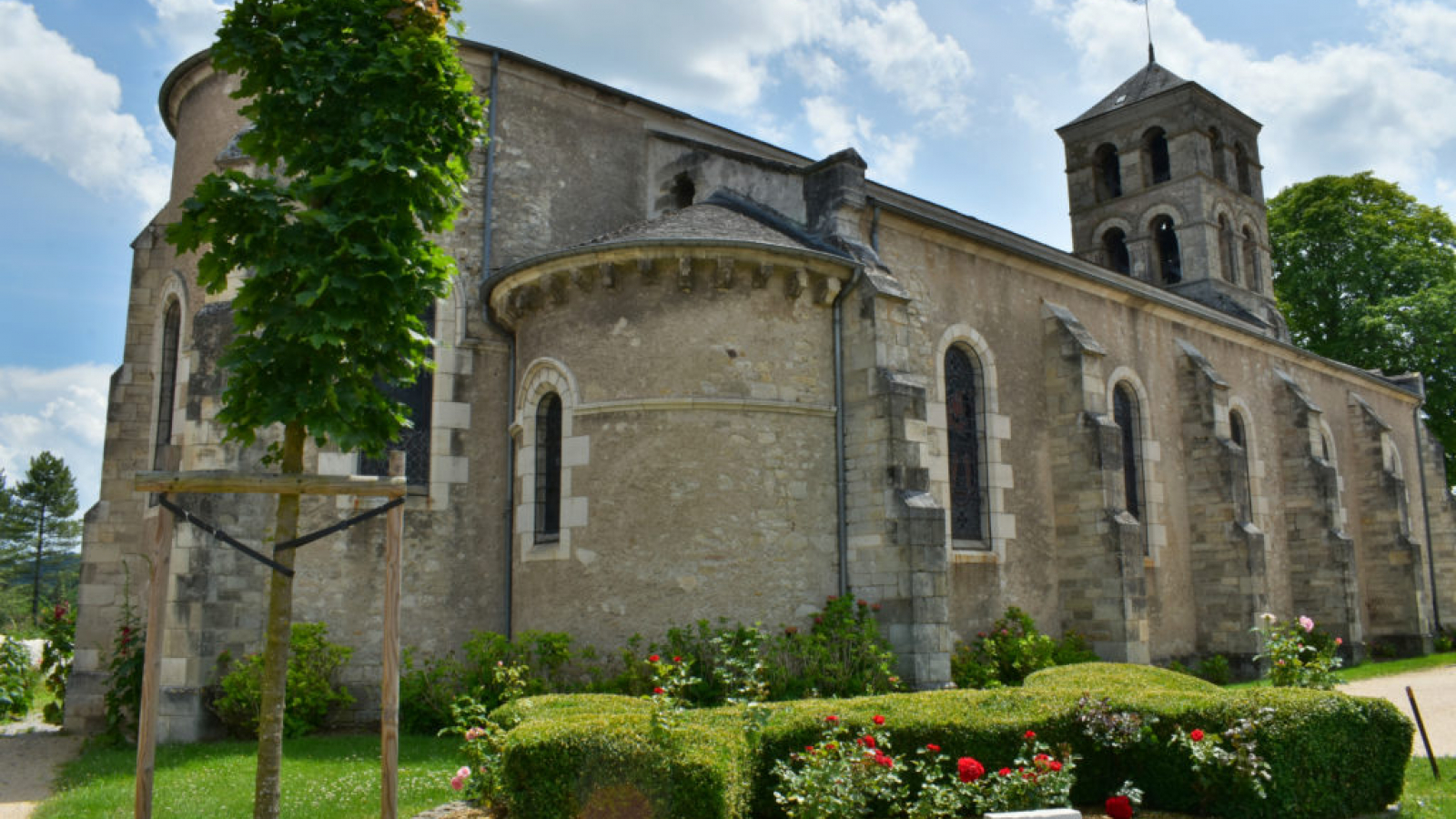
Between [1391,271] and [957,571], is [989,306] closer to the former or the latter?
[957,571]

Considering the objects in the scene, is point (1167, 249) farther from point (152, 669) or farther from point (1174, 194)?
point (152, 669)

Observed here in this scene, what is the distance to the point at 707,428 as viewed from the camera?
12.2 m

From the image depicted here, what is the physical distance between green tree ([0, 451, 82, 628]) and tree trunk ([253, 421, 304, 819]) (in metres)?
57.5

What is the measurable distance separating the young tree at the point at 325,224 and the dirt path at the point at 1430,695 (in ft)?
32.1

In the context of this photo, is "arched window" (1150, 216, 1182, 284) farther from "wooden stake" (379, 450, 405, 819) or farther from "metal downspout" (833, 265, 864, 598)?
"wooden stake" (379, 450, 405, 819)

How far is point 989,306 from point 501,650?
8.85 metres

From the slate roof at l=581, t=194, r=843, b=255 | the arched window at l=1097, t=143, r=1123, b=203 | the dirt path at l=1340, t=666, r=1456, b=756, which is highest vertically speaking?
the arched window at l=1097, t=143, r=1123, b=203

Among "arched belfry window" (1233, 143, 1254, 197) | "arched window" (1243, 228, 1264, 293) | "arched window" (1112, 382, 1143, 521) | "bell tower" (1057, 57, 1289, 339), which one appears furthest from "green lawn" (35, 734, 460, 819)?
"arched belfry window" (1233, 143, 1254, 197)

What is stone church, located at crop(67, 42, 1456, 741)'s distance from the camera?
39.7ft

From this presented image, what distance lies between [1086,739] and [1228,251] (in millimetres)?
23504

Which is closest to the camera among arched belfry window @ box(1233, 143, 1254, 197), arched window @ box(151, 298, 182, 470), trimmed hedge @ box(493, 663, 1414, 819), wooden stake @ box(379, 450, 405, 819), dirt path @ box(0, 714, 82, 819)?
wooden stake @ box(379, 450, 405, 819)

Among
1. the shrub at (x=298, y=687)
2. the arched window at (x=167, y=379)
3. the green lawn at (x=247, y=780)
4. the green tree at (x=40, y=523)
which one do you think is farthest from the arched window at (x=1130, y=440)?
the green tree at (x=40, y=523)

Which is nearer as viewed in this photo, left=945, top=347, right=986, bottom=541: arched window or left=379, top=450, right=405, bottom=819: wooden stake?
left=379, top=450, right=405, bottom=819: wooden stake

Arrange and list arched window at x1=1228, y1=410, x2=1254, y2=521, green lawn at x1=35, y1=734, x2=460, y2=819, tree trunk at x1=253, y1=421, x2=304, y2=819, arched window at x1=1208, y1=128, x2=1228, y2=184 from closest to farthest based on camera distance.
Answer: tree trunk at x1=253, y1=421, x2=304, y2=819 → green lawn at x1=35, y1=734, x2=460, y2=819 → arched window at x1=1228, y1=410, x2=1254, y2=521 → arched window at x1=1208, y1=128, x2=1228, y2=184
